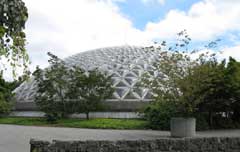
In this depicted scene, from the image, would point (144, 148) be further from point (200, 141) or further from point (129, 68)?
point (129, 68)

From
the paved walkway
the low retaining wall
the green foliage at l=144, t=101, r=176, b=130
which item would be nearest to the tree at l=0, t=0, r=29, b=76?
the low retaining wall

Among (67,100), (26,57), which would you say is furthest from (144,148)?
(67,100)

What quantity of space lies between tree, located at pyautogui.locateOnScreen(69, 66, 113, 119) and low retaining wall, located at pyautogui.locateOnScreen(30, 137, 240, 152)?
1006 inches

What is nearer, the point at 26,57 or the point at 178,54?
the point at 26,57

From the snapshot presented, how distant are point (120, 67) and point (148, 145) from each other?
117ft

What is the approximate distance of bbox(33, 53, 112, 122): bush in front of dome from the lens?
3778cm

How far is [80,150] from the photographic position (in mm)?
10906

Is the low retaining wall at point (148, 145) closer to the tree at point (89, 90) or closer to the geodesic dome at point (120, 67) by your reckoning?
the tree at point (89, 90)

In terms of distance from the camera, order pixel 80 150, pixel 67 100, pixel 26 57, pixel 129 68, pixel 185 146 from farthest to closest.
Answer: pixel 129 68 → pixel 67 100 → pixel 185 146 → pixel 80 150 → pixel 26 57

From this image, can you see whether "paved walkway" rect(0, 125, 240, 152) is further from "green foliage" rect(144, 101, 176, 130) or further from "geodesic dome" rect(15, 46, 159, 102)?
"geodesic dome" rect(15, 46, 159, 102)

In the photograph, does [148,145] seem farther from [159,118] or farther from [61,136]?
[159,118]

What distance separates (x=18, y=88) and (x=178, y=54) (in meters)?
34.4

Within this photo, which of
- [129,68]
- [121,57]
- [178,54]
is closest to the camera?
[178,54]

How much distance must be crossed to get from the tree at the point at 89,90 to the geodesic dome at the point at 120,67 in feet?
10.1
